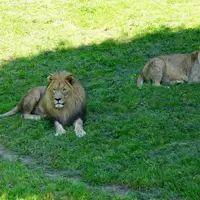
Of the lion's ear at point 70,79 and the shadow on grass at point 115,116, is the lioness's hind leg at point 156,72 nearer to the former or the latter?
the shadow on grass at point 115,116

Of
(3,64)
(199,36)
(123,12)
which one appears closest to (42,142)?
(3,64)

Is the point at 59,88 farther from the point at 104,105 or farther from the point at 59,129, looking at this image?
the point at 104,105

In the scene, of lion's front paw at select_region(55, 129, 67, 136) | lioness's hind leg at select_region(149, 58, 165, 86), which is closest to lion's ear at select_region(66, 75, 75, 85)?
lion's front paw at select_region(55, 129, 67, 136)

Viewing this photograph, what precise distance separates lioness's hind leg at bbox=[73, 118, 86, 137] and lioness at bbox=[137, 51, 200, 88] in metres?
2.70

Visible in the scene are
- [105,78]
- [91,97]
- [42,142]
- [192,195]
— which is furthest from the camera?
[105,78]

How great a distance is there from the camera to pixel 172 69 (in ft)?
40.3

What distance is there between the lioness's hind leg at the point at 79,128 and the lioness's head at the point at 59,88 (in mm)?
401

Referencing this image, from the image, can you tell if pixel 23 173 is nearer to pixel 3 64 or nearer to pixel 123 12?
pixel 3 64

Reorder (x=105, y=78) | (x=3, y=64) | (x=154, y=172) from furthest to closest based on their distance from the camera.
Answer: (x=3, y=64), (x=105, y=78), (x=154, y=172)

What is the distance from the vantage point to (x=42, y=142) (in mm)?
8977

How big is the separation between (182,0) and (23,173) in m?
13.8

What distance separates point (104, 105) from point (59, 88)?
1.52 metres

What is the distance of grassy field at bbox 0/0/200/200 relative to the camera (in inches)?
274

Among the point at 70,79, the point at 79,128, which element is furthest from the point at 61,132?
the point at 70,79
